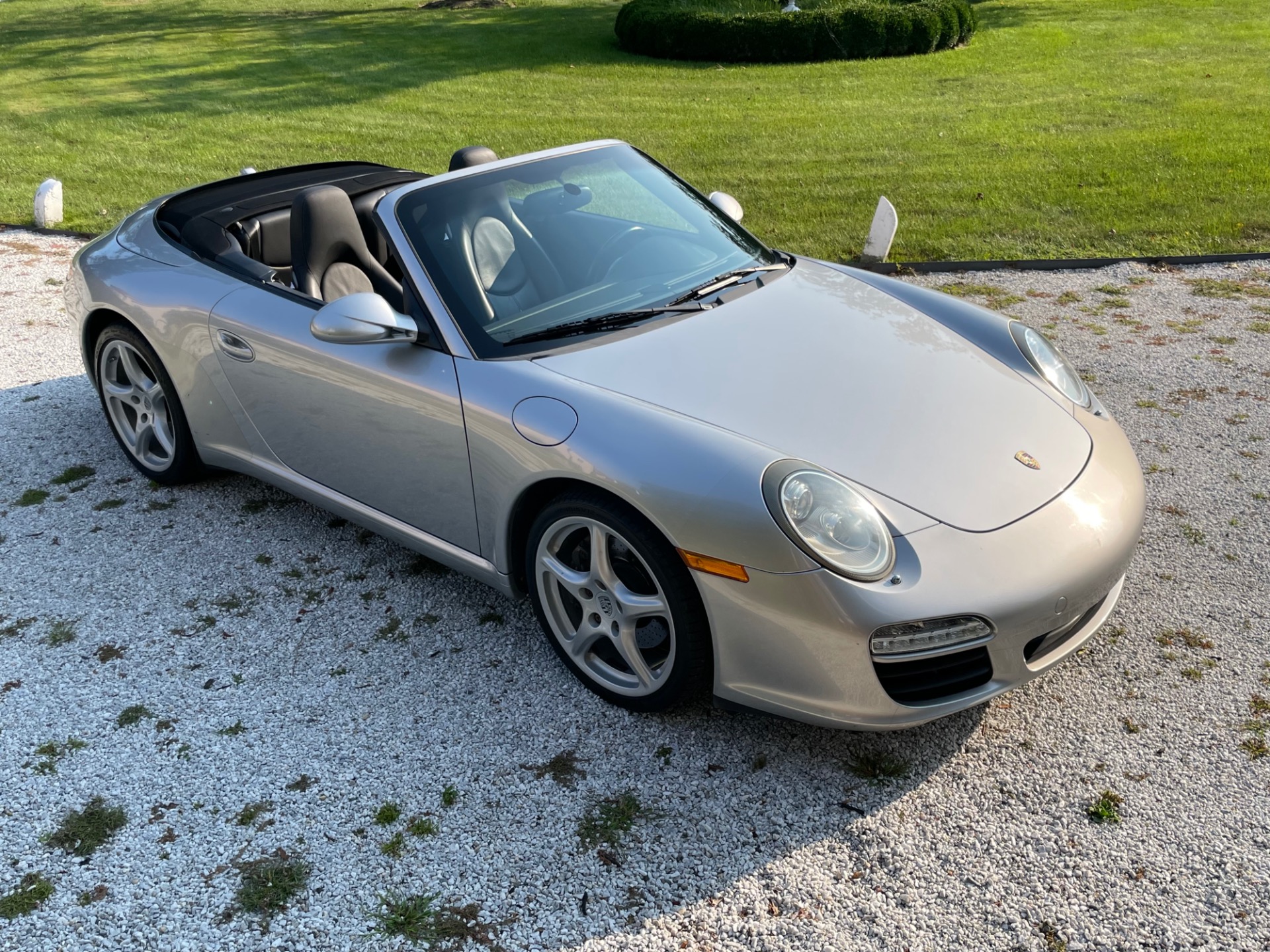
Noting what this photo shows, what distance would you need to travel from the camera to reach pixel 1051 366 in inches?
149

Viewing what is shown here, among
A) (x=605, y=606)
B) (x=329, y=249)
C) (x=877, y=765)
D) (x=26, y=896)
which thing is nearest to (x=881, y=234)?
(x=329, y=249)

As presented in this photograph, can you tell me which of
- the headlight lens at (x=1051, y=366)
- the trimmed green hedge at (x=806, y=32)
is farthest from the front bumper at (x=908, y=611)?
the trimmed green hedge at (x=806, y=32)

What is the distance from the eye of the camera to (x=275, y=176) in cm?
527

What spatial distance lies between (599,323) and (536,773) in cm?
147

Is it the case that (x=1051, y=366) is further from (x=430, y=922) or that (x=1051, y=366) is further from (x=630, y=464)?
(x=430, y=922)

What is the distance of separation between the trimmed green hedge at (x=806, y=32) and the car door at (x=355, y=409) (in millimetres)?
13503

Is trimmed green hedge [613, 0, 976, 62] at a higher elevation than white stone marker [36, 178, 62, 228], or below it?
higher

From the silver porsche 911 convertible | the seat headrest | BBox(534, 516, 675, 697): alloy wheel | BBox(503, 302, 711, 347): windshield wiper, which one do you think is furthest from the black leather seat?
BBox(534, 516, 675, 697): alloy wheel

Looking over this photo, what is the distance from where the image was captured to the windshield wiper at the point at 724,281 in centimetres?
379

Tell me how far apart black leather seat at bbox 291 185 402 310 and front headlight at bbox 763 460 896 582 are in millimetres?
2008

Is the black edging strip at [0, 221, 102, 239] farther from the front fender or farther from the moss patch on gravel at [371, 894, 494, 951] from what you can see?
the moss patch on gravel at [371, 894, 494, 951]

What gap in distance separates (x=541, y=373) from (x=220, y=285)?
171 cm

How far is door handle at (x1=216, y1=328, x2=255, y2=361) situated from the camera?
405 cm

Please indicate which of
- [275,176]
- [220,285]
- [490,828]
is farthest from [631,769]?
[275,176]
